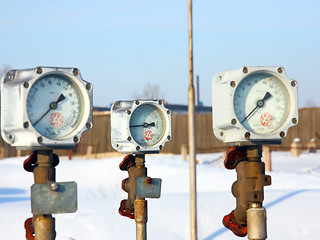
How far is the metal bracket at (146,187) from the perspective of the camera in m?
7.86

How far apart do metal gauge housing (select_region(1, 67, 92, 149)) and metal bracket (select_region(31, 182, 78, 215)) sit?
1.09ft

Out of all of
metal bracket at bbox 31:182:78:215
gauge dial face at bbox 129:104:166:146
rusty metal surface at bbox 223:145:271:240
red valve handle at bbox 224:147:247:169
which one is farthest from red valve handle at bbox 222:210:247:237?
gauge dial face at bbox 129:104:166:146

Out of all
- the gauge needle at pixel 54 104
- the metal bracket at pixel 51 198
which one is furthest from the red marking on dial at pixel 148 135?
the metal bracket at pixel 51 198

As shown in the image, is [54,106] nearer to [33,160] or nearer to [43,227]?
[33,160]

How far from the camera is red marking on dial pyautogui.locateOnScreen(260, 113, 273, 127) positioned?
5.71 m

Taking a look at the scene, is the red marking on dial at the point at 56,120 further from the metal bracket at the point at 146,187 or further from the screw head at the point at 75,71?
the metal bracket at the point at 146,187

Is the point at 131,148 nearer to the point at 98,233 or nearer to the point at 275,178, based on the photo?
the point at 98,233

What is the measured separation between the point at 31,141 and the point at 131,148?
102 inches

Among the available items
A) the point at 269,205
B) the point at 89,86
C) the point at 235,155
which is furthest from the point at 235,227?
the point at 269,205

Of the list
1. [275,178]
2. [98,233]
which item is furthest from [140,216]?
[275,178]

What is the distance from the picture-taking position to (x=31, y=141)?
5.30m

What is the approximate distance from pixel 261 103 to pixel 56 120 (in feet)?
5.81

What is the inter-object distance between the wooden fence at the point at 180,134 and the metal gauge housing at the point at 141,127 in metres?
25.1

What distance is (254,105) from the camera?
5719 mm
